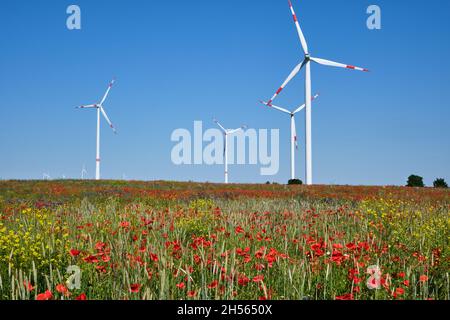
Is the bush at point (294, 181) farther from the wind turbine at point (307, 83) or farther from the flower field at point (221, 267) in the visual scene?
the flower field at point (221, 267)

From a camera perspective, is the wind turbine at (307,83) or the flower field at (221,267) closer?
the flower field at (221,267)

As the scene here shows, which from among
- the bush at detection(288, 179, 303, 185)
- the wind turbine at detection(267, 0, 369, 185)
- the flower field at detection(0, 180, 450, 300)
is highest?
the wind turbine at detection(267, 0, 369, 185)

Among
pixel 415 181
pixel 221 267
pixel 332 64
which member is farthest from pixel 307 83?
pixel 221 267

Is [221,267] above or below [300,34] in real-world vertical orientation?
below

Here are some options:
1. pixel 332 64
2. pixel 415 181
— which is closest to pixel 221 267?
pixel 332 64

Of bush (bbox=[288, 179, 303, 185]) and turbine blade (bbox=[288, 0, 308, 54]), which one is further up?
turbine blade (bbox=[288, 0, 308, 54])

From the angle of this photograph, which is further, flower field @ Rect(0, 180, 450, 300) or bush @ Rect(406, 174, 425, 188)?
bush @ Rect(406, 174, 425, 188)

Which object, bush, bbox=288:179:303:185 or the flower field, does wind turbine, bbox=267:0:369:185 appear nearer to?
bush, bbox=288:179:303:185

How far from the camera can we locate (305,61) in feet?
139

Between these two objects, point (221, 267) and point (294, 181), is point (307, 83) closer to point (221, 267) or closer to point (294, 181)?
point (294, 181)

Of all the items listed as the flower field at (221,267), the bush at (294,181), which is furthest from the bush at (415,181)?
the flower field at (221,267)

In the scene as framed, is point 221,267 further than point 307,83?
No

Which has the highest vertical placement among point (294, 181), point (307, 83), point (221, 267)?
point (307, 83)

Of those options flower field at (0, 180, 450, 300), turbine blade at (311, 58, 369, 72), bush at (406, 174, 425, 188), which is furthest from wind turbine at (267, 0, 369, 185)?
flower field at (0, 180, 450, 300)
